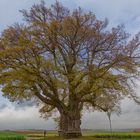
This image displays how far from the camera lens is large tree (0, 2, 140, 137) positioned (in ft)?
134

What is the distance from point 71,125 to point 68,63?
264 inches

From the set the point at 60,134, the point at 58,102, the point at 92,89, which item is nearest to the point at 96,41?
the point at 92,89

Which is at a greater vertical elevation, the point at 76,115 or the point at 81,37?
the point at 81,37

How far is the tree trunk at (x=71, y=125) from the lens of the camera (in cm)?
4175

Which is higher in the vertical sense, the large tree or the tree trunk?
the large tree

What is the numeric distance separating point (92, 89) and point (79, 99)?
2.57m

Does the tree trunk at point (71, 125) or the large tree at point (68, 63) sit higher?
the large tree at point (68, 63)

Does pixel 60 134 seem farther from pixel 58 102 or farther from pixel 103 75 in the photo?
pixel 103 75

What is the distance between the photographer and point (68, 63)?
140 ft

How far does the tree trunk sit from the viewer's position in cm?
4175

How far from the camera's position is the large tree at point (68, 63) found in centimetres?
4072

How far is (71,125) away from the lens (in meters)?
42.1

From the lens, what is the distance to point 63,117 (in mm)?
43062

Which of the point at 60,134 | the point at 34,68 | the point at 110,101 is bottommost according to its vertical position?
the point at 60,134
